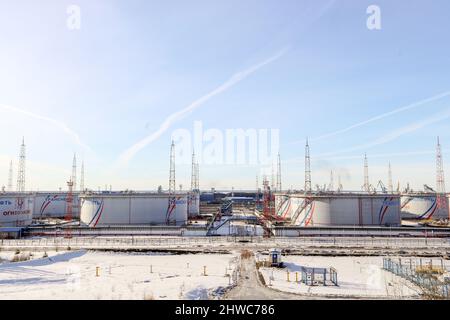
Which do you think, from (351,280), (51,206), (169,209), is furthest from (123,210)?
(351,280)

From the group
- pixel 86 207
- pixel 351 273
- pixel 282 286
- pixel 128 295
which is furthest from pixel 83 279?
pixel 86 207

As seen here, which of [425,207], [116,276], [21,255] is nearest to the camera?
[116,276]

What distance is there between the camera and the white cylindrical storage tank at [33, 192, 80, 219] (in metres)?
73.2

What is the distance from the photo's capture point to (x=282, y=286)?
20281mm

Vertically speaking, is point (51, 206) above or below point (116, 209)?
below

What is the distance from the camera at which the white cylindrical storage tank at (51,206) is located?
73.2 m

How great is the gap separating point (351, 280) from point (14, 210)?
4956 cm

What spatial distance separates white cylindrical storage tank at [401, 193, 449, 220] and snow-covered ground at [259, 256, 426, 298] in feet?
153

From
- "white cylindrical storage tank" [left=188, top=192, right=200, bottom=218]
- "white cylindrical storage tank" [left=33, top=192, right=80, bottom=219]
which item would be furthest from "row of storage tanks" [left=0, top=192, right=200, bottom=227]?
"white cylindrical storage tank" [left=33, top=192, right=80, bottom=219]

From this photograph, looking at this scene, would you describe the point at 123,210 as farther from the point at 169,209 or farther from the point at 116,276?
the point at 116,276

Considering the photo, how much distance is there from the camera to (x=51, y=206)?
74125mm

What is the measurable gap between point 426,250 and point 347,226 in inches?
557

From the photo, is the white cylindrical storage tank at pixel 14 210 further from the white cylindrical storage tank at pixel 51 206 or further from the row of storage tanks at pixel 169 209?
the white cylindrical storage tank at pixel 51 206

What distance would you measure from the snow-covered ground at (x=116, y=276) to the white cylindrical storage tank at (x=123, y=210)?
19526 millimetres
